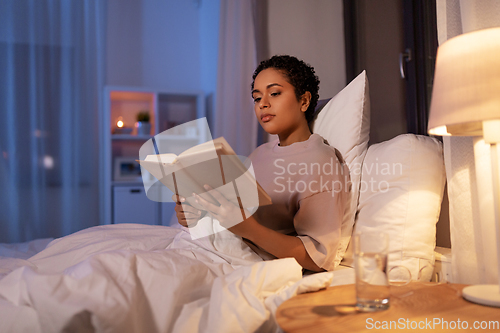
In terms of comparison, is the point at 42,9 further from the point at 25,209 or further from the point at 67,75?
the point at 25,209

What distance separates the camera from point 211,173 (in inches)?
32.9

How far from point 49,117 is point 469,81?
2.95 metres

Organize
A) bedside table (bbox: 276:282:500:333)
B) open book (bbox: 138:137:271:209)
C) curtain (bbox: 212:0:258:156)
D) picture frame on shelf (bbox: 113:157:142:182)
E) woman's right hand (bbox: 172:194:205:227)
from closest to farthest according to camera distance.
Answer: bedside table (bbox: 276:282:500:333)
open book (bbox: 138:137:271:209)
woman's right hand (bbox: 172:194:205:227)
curtain (bbox: 212:0:258:156)
picture frame on shelf (bbox: 113:157:142:182)

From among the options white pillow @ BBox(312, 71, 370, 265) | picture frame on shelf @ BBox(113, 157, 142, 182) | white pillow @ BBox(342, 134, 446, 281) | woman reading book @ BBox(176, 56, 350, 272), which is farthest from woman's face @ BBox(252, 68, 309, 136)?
picture frame on shelf @ BBox(113, 157, 142, 182)

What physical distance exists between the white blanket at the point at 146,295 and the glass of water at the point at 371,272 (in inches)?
5.4

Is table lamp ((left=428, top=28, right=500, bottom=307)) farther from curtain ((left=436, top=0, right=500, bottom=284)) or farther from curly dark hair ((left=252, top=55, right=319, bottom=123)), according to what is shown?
curly dark hair ((left=252, top=55, right=319, bottom=123))

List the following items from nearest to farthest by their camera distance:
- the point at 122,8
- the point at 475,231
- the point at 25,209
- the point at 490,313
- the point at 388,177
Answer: the point at 490,313 < the point at 475,231 < the point at 388,177 < the point at 25,209 < the point at 122,8

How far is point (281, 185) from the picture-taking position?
45.8 inches

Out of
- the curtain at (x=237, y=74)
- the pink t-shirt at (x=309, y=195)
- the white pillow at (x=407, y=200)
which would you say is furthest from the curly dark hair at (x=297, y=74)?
the curtain at (x=237, y=74)

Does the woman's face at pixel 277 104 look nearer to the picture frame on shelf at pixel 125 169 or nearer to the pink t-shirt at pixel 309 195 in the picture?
the pink t-shirt at pixel 309 195

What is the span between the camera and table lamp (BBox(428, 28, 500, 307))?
2.21ft

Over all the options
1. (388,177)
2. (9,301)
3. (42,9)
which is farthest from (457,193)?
(42,9)

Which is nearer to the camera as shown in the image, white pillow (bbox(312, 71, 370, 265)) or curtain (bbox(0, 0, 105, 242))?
white pillow (bbox(312, 71, 370, 265))

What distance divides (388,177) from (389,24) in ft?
4.15
